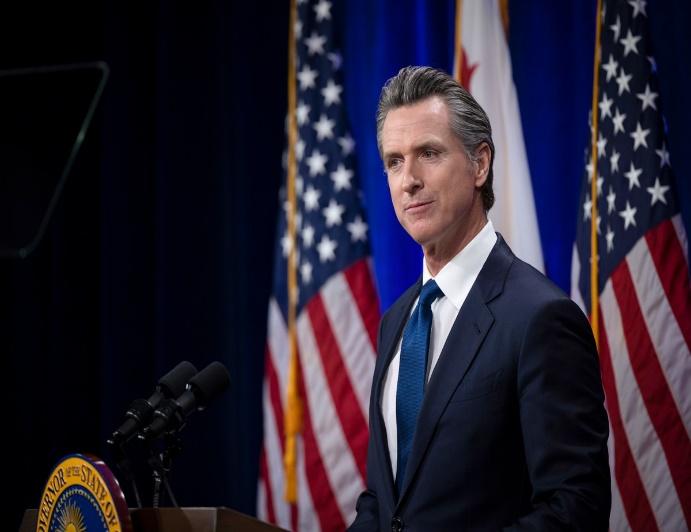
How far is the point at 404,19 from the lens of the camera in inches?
145

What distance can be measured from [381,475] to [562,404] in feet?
1.40

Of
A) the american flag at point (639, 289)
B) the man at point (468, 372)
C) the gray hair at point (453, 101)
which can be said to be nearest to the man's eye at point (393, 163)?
the man at point (468, 372)

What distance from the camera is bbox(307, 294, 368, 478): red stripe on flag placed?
3.39 meters

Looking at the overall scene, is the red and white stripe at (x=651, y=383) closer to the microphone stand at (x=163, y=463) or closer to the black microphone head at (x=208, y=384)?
the black microphone head at (x=208, y=384)

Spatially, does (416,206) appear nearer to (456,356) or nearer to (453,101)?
(453,101)

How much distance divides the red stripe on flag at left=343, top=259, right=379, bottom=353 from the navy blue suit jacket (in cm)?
183

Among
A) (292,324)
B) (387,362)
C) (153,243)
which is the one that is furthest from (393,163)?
(153,243)

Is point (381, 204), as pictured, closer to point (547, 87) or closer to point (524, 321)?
point (547, 87)

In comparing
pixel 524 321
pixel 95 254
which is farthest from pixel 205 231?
pixel 524 321

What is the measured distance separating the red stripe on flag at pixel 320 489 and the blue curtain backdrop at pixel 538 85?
65cm

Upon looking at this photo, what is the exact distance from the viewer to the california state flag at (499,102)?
3.08 meters

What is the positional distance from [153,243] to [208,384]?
2633 mm

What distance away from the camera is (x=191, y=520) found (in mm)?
1409

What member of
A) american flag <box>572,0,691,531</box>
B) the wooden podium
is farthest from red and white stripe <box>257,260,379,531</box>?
the wooden podium
